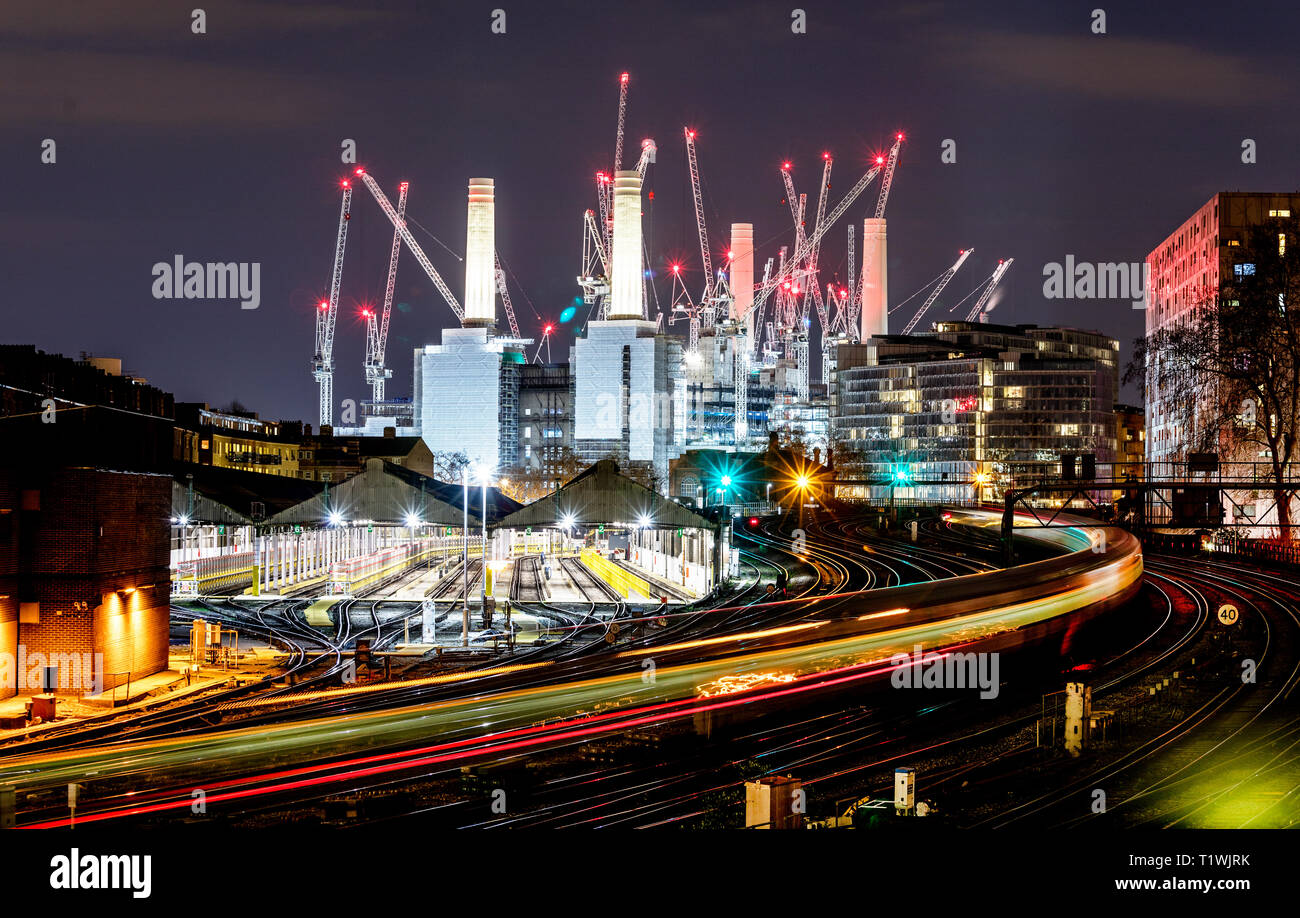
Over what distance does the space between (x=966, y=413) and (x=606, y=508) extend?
114 meters

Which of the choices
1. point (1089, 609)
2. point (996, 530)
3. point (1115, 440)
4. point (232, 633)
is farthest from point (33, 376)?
point (1115, 440)

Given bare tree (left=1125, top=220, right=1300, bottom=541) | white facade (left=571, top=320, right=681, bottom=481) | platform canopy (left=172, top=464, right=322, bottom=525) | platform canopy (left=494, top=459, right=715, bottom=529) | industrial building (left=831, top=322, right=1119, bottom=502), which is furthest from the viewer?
white facade (left=571, top=320, right=681, bottom=481)

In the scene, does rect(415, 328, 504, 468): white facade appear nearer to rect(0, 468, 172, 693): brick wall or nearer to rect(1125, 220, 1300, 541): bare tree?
rect(1125, 220, 1300, 541): bare tree

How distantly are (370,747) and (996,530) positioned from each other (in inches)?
→ 2416

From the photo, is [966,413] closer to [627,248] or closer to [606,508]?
[627,248]

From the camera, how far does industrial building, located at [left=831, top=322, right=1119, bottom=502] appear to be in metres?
152

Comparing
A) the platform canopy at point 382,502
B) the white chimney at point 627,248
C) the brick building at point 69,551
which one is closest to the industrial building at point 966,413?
the white chimney at point 627,248

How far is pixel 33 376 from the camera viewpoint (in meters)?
37.5

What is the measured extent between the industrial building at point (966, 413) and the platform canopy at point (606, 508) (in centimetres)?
9900

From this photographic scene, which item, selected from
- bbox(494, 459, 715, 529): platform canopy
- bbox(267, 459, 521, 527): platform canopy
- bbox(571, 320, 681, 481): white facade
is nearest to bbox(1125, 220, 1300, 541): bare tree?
bbox(494, 459, 715, 529): platform canopy

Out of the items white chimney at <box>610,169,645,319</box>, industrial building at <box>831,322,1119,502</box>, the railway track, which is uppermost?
white chimney at <box>610,169,645,319</box>

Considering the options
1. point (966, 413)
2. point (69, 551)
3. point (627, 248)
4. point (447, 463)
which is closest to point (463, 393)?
point (447, 463)

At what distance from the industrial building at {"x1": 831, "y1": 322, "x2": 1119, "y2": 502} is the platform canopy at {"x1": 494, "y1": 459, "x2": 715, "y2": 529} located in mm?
98997
